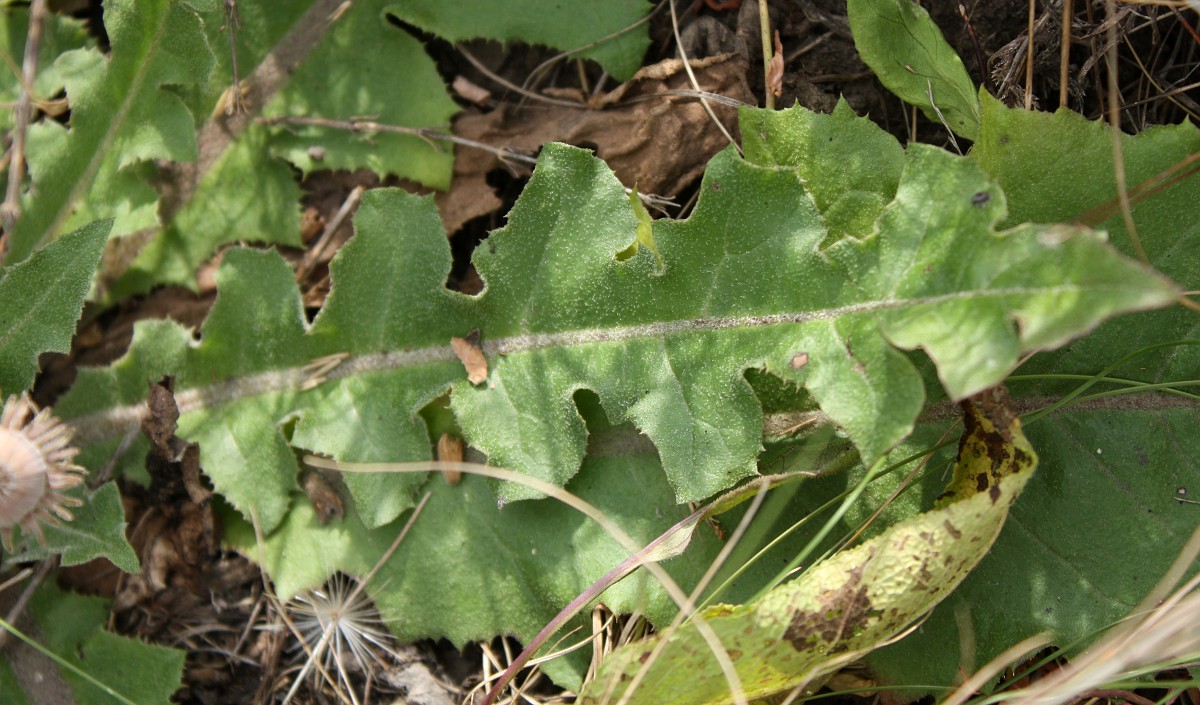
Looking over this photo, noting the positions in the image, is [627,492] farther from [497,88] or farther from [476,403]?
[497,88]

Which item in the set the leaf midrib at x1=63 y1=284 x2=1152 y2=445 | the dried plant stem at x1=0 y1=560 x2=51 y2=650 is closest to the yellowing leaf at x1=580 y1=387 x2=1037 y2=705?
the leaf midrib at x1=63 y1=284 x2=1152 y2=445

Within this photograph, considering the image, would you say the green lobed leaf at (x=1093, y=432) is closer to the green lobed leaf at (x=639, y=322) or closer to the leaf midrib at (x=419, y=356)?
the green lobed leaf at (x=639, y=322)

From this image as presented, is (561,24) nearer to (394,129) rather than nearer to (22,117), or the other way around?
(394,129)

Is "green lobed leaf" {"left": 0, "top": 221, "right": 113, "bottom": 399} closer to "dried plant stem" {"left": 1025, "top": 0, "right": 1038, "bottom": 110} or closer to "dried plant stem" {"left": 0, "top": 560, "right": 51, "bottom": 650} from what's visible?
"dried plant stem" {"left": 0, "top": 560, "right": 51, "bottom": 650}

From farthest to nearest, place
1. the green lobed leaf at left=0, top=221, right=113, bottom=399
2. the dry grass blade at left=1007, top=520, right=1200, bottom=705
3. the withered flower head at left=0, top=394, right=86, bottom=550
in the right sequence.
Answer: the green lobed leaf at left=0, top=221, right=113, bottom=399 < the withered flower head at left=0, top=394, right=86, bottom=550 < the dry grass blade at left=1007, top=520, right=1200, bottom=705

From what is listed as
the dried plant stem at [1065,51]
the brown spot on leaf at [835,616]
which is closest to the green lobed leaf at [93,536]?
the brown spot on leaf at [835,616]

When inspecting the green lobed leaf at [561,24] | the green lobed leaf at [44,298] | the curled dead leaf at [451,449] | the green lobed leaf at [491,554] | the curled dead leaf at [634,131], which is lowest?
the green lobed leaf at [491,554]

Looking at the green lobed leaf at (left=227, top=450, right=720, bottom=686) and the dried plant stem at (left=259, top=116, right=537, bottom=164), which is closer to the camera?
the green lobed leaf at (left=227, top=450, right=720, bottom=686)
